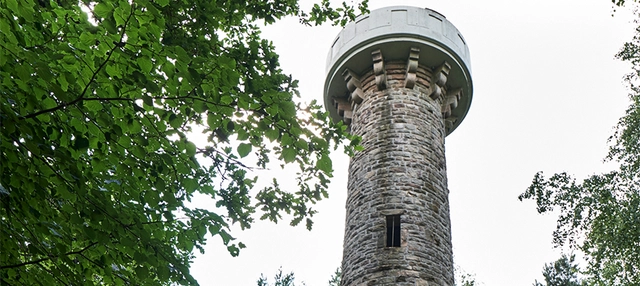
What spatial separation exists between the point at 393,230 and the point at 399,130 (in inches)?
65.9

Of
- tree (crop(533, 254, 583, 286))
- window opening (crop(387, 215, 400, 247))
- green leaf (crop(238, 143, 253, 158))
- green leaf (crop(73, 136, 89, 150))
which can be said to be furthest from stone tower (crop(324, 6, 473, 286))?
tree (crop(533, 254, 583, 286))

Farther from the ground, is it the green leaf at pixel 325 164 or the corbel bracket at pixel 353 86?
the corbel bracket at pixel 353 86

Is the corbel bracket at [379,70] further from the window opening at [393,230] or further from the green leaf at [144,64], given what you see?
the green leaf at [144,64]

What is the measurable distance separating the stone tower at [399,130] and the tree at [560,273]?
15700 millimetres

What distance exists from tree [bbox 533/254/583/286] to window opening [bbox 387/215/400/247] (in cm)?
1829

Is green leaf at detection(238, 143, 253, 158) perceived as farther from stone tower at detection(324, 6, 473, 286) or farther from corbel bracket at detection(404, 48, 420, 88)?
corbel bracket at detection(404, 48, 420, 88)

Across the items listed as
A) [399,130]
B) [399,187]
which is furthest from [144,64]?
[399,130]

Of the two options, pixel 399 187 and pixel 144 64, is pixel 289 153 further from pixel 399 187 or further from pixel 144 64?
pixel 399 187

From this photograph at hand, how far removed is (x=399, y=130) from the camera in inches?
324

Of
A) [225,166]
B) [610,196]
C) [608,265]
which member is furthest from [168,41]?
[608,265]

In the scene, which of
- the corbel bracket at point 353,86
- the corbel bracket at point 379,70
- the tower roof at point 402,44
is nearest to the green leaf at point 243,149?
the corbel bracket at point 379,70

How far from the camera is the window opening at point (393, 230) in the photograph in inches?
279

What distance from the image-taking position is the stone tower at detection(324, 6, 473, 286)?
6980 millimetres

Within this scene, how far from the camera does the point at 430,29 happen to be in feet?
30.5
